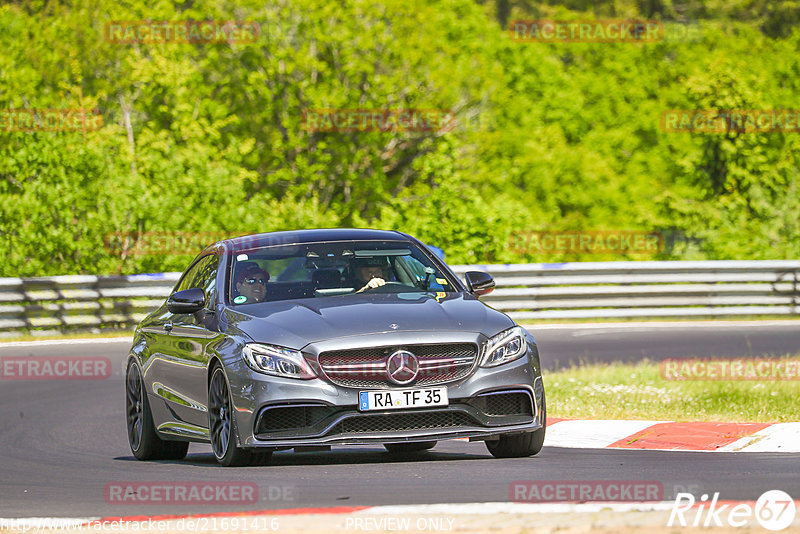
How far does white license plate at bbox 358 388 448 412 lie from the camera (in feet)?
26.1

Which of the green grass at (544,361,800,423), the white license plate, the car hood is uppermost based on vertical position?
the car hood

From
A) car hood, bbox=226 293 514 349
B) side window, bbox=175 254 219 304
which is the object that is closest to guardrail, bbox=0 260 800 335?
side window, bbox=175 254 219 304

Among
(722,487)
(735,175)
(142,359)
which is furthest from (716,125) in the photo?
(722,487)

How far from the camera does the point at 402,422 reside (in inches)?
317

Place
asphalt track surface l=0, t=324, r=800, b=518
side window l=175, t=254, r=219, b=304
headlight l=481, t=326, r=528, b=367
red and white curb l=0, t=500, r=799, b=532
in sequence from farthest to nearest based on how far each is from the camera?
1. side window l=175, t=254, r=219, b=304
2. headlight l=481, t=326, r=528, b=367
3. asphalt track surface l=0, t=324, r=800, b=518
4. red and white curb l=0, t=500, r=799, b=532

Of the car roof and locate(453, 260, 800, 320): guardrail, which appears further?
locate(453, 260, 800, 320): guardrail

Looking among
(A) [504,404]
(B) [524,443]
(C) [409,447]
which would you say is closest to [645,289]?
(C) [409,447]

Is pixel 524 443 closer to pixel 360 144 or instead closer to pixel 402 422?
pixel 402 422

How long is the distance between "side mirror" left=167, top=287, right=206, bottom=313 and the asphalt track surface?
0.99 meters

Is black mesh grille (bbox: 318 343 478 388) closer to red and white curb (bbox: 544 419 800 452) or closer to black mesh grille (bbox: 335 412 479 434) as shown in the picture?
black mesh grille (bbox: 335 412 479 434)

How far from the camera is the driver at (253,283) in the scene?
9008mm

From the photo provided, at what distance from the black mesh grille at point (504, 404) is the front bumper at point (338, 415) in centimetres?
1

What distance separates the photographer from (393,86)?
34.3 metres

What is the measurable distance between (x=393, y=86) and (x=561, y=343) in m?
15.9
